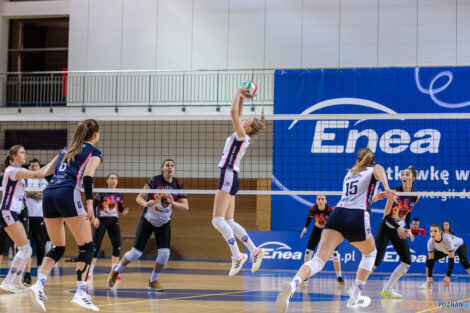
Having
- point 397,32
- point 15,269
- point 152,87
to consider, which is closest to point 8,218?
point 15,269

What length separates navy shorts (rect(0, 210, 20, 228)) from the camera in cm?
984

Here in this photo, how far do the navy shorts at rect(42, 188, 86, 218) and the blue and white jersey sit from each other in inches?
2.7

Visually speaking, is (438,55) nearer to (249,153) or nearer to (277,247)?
(249,153)

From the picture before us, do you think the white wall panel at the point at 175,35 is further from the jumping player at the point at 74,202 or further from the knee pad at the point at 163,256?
the jumping player at the point at 74,202

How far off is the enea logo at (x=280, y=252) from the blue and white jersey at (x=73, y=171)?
10.5 metres

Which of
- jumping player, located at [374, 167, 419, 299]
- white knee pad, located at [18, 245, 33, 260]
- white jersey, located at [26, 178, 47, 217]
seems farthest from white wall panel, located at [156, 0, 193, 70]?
white knee pad, located at [18, 245, 33, 260]

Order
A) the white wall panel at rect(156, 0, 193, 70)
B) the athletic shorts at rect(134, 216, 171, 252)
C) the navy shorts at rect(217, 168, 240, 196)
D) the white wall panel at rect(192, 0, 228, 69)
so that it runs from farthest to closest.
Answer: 1. the white wall panel at rect(156, 0, 193, 70)
2. the white wall panel at rect(192, 0, 228, 69)
3. the athletic shorts at rect(134, 216, 171, 252)
4. the navy shorts at rect(217, 168, 240, 196)

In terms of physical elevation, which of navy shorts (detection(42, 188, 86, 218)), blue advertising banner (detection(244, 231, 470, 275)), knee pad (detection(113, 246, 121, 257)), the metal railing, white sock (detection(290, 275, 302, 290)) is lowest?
blue advertising banner (detection(244, 231, 470, 275))

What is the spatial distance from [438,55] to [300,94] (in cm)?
517

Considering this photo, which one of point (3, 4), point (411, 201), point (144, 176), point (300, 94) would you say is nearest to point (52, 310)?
point (411, 201)

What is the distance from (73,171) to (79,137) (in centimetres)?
41

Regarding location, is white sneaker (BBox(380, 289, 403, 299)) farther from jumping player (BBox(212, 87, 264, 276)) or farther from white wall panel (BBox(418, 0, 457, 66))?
white wall panel (BBox(418, 0, 457, 66))

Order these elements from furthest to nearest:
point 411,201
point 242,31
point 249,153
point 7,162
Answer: point 242,31 → point 249,153 → point 411,201 → point 7,162

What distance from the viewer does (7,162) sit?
9.82 metres
